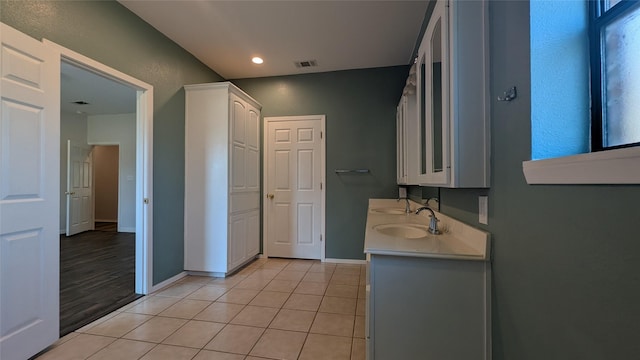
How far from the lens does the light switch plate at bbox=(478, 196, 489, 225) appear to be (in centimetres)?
118

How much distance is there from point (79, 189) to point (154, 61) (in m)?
4.89

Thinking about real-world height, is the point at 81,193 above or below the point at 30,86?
below

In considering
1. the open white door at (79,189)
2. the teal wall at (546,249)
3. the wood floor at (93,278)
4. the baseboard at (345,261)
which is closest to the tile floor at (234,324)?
the wood floor at (93,278)

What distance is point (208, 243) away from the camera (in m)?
3.08

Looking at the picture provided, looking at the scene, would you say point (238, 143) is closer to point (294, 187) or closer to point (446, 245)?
point (294, 187)

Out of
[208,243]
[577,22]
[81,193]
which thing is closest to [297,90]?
[208,243]

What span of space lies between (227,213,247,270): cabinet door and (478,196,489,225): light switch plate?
2.63 meters

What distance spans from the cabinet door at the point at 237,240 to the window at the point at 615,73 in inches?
121

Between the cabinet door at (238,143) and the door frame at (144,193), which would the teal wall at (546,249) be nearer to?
the cabinet door at (238,143)

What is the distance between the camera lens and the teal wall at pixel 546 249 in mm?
567

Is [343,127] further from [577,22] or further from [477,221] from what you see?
[577,22]

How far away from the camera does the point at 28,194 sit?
1.58 metres

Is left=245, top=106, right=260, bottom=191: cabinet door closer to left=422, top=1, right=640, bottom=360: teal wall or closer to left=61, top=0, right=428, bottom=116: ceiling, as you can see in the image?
left=61, top=0, right=428, bottom=116: ceiling

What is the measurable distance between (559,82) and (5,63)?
2.57 meters
